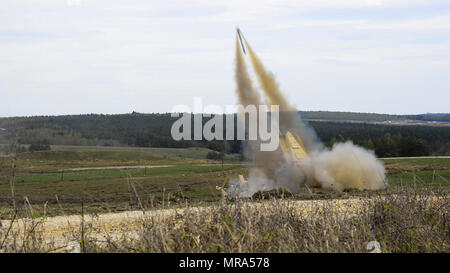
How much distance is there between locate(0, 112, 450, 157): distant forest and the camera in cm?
5341

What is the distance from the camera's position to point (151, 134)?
316 ft

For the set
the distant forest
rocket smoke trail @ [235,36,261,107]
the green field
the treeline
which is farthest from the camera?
the distant forest

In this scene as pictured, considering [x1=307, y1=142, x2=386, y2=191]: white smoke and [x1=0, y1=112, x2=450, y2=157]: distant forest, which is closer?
[x1=307, y1=142, x2=386, y2=191]: white smoke

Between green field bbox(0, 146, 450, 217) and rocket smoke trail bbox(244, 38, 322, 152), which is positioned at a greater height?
rocket smoke trail bbox(244, 38, 322, 152)

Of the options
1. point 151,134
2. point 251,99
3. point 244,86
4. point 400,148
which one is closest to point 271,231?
point 244,86

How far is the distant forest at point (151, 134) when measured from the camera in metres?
53.4

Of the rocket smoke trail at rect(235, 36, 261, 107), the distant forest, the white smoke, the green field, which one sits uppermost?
the rocket smoke trail at rect(235, 36, 261, 107)

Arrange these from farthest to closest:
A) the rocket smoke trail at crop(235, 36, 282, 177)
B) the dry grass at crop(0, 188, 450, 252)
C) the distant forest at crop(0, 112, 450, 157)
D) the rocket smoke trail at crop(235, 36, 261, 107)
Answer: the distant forest at crop(0, 112, 450, 157)
the rocket smoke trail at crop(235, 36, 282, 177)
the rocket smoke trail at crop(235, 36, 261, 107)
the dry grass at crop(0, 188, 450, 252)

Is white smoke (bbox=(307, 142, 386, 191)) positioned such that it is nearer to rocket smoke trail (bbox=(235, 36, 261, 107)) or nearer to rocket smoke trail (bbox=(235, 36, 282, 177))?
rocket smoke trail (bbox=(235, 36, 282, 177))

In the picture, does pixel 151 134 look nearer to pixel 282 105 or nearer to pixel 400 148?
pixel 400 148

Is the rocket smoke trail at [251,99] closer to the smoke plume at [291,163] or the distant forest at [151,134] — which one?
the smoke plume at [291,163]

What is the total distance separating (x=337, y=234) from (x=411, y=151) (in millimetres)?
45125

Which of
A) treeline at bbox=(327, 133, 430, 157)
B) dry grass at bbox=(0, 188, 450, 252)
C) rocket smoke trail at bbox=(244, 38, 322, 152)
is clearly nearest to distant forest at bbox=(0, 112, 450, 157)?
treeline at bbox=(327, 133, 430, 157)
